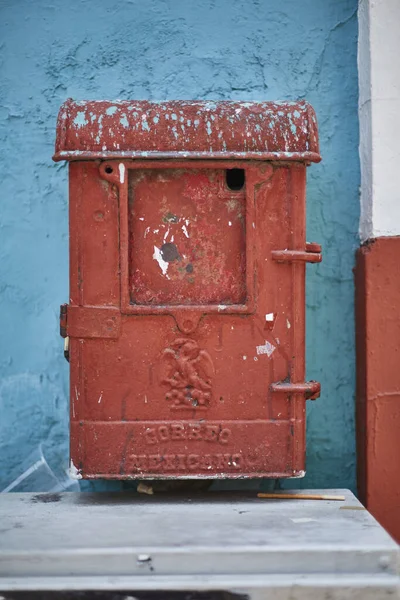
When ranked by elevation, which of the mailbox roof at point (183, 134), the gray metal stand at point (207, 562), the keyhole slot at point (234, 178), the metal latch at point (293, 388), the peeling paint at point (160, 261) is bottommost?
the gray metal stand at point (207, 562)

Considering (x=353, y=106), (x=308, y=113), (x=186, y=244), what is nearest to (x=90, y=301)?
(x=186, y=244)

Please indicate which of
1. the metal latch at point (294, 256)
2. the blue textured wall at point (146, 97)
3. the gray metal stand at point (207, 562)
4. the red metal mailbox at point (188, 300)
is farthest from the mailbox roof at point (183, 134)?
the gray metal stand at point (207, 562)

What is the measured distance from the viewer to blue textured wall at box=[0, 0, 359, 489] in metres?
2.72

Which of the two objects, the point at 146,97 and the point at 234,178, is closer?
the point at 234,178

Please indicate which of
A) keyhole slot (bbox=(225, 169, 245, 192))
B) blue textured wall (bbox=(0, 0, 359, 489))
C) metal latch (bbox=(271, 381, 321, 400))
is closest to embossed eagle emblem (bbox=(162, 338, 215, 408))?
metal latch (bbox=(271, 381, 321, 400))

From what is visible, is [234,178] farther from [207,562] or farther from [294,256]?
[207,562]

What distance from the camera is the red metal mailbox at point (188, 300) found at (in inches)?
83.9

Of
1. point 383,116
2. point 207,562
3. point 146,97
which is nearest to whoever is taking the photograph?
point 207,562

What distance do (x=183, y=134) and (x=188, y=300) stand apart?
0.50m

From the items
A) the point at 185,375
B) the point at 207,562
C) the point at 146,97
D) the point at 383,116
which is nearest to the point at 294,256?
the point at 185,375

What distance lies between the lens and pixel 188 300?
2.15m

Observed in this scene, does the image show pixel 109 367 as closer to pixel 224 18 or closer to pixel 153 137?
pixel 153 137

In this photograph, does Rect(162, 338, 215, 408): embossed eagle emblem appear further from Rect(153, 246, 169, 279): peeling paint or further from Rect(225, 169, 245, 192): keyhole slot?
Rect(225, 169, 245, 192): keyhole slot

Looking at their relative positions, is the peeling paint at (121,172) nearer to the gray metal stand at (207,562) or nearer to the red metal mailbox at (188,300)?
the red metal mailbox at (188,300)
